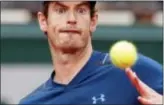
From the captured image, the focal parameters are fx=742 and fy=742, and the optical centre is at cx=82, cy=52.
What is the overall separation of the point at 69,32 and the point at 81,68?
0.84ft

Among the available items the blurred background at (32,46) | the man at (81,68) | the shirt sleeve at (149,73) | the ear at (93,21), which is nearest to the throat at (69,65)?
the man at (81,68)

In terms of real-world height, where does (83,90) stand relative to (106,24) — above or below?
above

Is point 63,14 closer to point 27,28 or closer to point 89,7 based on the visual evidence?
point 89,7

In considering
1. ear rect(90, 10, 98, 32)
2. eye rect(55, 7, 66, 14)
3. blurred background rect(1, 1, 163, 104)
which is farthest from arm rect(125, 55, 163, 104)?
blurred background rect(1, 1, 163, 104)

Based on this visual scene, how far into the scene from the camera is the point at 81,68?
290cm

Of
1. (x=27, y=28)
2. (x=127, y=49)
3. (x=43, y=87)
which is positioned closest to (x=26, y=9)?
(x=27, y=28)

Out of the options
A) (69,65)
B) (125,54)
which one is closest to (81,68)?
(69,65)

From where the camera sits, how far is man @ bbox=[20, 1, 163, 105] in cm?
271

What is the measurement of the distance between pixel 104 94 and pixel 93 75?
0.11m

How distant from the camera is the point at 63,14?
8.96ft

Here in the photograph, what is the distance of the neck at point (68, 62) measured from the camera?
281 cm

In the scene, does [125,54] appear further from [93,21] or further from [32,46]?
[32,46]

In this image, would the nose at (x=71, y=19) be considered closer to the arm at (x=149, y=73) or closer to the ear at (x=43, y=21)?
the ear at (x=43, y=21)

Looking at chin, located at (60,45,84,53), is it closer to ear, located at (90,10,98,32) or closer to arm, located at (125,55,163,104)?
ear, located at (90,10,98,32)
